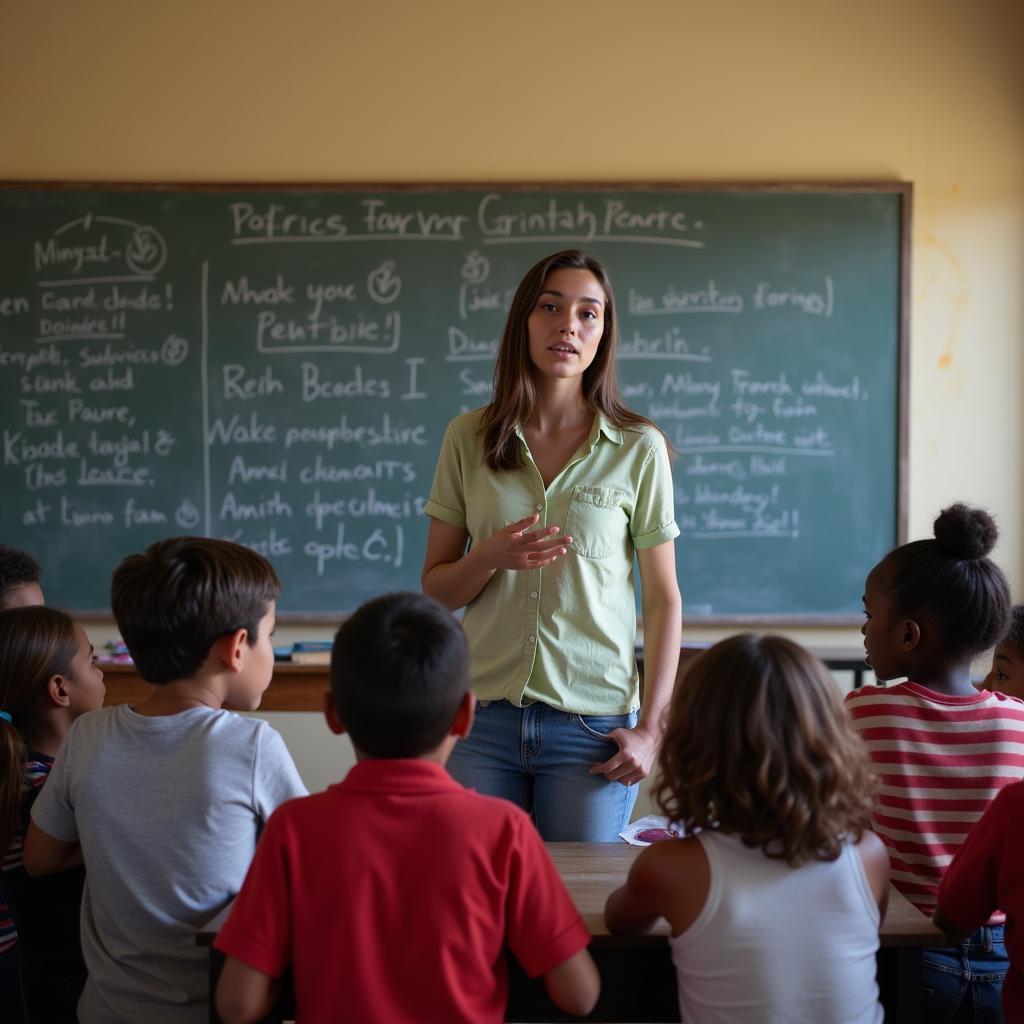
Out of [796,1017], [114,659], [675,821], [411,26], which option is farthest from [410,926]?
[411,26]

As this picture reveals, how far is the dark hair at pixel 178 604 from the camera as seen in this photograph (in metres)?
1.50

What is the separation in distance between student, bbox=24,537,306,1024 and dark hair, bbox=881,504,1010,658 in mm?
985

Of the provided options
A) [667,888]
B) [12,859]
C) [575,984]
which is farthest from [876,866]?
[12,859]

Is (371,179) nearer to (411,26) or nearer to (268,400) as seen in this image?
(411,26)

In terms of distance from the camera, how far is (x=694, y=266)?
12.5 feet

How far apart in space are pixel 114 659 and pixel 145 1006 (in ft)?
7.86

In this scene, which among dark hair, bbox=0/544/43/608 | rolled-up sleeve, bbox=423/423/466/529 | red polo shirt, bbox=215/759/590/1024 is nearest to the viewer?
red polo shirt, bbox=215/759/590/1024

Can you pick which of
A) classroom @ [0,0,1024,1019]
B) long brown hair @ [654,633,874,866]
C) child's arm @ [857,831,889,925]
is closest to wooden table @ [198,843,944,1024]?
child's arm @ [857,831,889,925]

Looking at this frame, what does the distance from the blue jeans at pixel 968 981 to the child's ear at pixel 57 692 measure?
1363 mm

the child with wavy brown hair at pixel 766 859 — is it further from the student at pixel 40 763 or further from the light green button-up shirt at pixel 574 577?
the student at pixel 40 763

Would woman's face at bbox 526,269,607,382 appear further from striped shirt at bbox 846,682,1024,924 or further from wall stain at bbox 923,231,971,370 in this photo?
wall stain at bbox 923,231,971,370

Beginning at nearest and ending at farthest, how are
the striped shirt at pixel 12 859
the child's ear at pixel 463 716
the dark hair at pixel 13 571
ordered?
1. the child's ear at pixel 463 716
2. the striped shirt at pixel 12 859
3. the dark hair at pixel 13 571

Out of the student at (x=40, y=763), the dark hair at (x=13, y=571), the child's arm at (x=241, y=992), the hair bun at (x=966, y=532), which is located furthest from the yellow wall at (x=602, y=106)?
the child's arm at (x=241, y=992)

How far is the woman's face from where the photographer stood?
195 cm
